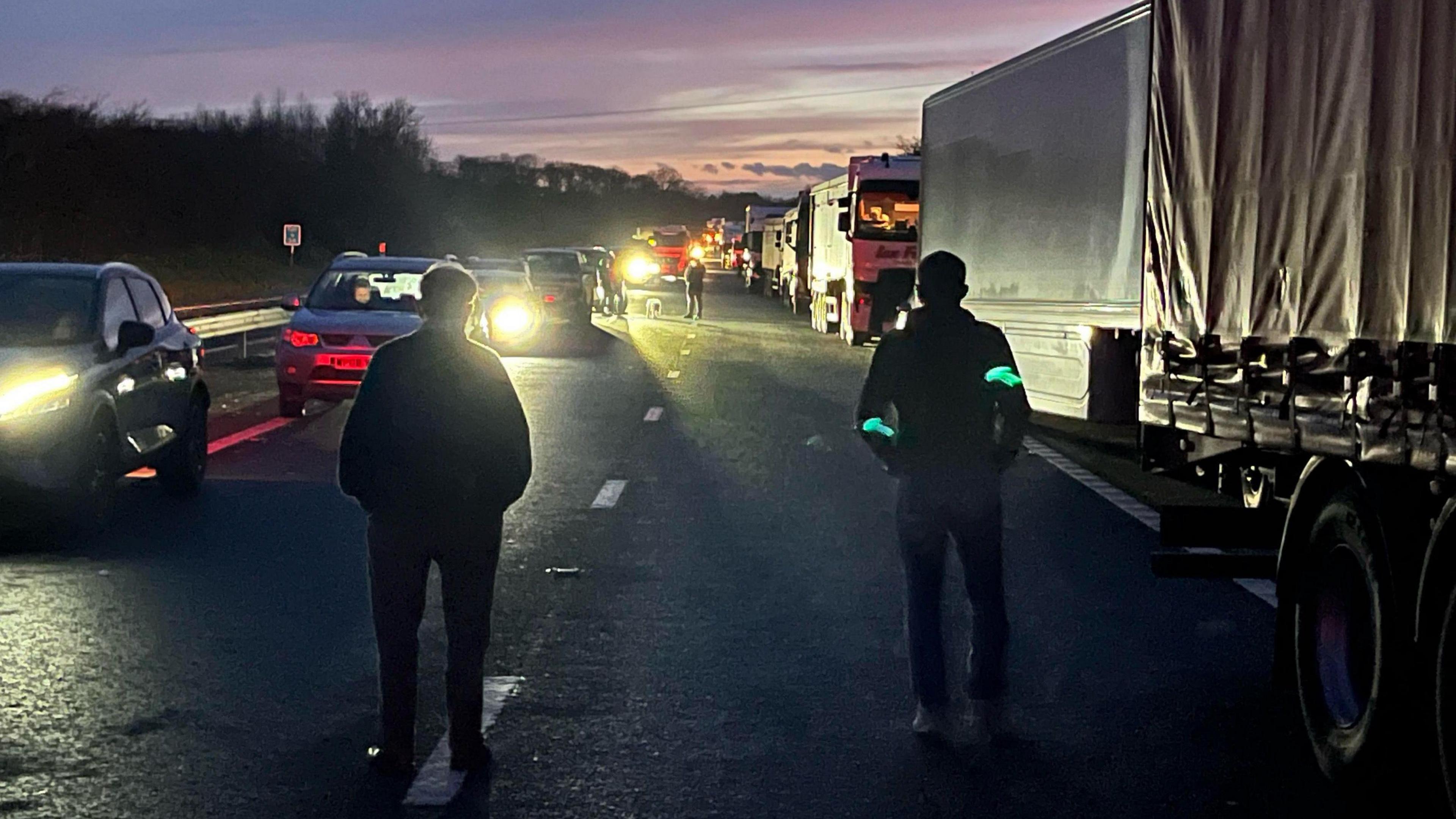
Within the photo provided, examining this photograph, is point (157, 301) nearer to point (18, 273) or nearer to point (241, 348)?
point (18, 273)

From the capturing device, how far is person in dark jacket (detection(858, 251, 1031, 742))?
270 inches

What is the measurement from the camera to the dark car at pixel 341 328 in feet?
65.7

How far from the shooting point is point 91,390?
38.9 feet

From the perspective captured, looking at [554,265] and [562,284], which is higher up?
[554,265]

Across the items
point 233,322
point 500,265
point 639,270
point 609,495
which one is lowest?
point 639,270

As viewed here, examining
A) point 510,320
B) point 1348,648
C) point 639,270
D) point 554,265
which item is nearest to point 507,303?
point 510,320

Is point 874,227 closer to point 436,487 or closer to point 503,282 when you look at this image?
point 503,282

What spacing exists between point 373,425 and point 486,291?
83.2ft

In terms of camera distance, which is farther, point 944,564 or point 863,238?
point 863,238

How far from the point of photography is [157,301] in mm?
14195

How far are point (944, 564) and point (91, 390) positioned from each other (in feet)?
21.7

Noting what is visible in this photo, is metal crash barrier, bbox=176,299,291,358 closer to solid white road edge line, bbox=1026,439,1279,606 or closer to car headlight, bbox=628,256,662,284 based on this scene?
solid white road edge line, bbox=1026,439,1279,606

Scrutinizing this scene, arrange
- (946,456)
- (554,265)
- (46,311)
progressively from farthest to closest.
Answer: (554,265) → (46,311) → (946,456)

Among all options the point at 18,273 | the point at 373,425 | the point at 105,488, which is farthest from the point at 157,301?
the point at 373,425
